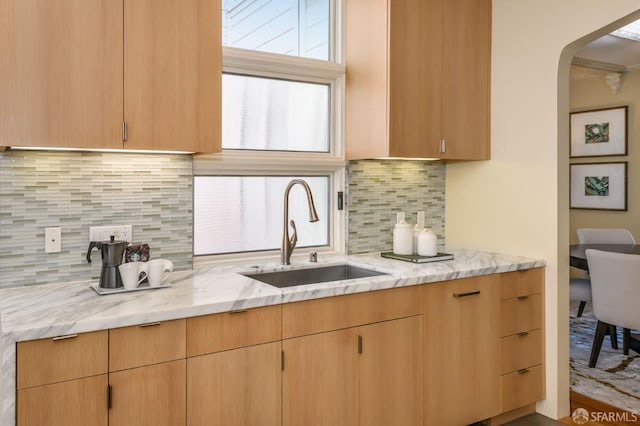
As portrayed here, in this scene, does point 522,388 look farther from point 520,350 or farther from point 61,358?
point 61,358

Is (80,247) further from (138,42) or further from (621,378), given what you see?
Answer: (621,378)

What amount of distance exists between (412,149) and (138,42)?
1483mm

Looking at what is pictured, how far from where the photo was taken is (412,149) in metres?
2.81

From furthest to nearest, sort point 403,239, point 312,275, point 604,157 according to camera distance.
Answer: point 604,157
point 403,239
point 312,275

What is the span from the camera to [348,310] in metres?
2.19

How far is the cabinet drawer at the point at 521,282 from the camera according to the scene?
109 inches

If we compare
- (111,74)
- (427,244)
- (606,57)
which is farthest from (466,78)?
(606,57)

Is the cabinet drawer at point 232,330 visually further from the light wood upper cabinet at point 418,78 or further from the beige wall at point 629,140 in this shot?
the beige wall at point 629,140

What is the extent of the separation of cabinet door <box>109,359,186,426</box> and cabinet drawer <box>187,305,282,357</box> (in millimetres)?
91

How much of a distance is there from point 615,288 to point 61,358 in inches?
131

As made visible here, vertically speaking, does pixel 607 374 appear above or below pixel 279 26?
below

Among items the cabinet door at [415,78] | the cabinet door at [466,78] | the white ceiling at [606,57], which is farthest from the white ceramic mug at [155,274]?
the white ceiling at [606,57]

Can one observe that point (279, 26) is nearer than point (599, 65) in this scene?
Yes

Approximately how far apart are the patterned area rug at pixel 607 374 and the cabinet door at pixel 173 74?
9.01 feet
